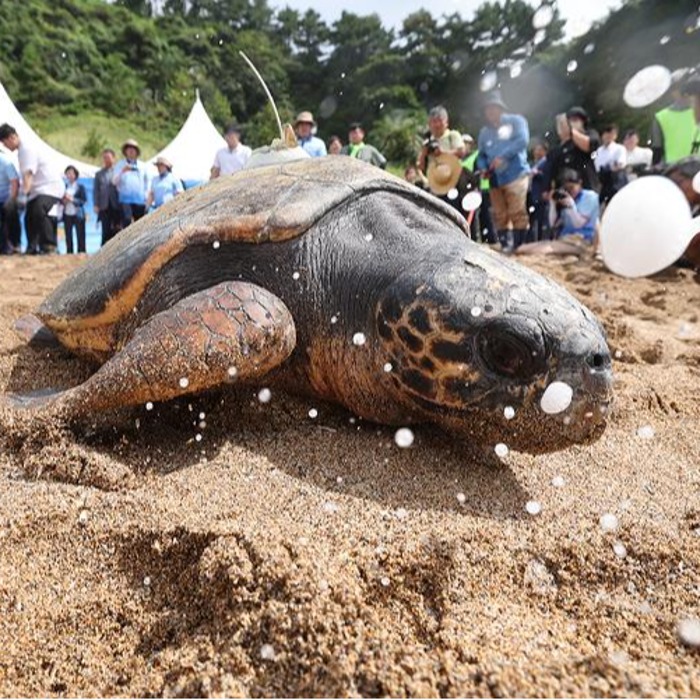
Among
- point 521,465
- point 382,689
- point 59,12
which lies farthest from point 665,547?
point 59,12

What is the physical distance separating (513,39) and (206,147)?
65.6ft

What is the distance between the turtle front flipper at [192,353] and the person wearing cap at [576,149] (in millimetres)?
5433

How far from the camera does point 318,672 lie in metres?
0.86

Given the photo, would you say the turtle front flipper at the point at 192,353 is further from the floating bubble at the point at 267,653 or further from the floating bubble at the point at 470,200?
the floating bubble at the point at 470,200

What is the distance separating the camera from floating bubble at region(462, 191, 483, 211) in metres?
6.07

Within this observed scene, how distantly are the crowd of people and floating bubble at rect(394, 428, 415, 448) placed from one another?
3980mm

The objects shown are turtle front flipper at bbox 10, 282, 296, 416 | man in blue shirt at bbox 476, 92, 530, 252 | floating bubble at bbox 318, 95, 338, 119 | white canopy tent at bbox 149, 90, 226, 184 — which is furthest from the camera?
floating bubble at bbox 318, 95, 338, 119

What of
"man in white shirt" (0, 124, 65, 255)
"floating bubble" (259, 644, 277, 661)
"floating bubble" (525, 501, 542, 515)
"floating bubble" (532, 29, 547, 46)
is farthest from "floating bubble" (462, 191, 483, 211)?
"floating bubble" (532, 29, 547, 46)

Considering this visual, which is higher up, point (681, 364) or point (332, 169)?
point (332, 169)

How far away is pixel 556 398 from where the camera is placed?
1.45 m

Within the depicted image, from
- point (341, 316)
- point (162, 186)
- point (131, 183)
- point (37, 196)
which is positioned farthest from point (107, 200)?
point (341, 316)

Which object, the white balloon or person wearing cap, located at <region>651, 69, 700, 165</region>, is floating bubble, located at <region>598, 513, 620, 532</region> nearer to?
the white balloon

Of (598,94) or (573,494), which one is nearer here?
(573,494)

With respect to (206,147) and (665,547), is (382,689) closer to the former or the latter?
(665,547)
